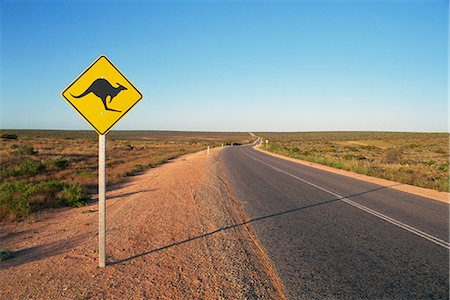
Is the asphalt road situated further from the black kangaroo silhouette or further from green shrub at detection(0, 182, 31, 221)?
green shrub at detection(0, 182, 31, 221)

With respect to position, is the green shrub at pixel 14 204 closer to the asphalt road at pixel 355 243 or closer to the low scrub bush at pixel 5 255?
the low scrub bush at pixel 5 255

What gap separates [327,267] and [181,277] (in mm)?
2137

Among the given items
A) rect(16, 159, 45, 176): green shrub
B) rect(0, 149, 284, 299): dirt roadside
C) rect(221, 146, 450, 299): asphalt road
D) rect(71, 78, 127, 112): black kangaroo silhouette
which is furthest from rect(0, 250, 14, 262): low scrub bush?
rect(16, 159, 45, 176): green shrub

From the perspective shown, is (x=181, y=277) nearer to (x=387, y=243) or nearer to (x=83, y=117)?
(x=83, y=117)

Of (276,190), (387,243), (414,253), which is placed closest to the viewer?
(414,253)

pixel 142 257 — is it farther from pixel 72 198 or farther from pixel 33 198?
pixel 33 198

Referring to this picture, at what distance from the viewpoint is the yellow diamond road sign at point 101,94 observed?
448cm

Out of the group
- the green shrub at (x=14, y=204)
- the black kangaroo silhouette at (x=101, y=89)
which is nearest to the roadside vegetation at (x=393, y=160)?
the black kangaroo silhouette at (x=101, y=89)

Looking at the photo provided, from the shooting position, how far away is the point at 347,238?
6145mm

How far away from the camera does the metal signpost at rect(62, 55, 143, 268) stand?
14.7ft

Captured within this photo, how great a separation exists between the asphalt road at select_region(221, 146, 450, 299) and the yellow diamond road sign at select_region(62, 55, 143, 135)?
3.27 metres

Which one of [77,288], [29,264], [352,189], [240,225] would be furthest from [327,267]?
[352,189]

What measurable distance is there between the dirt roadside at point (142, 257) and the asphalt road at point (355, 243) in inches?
17.8

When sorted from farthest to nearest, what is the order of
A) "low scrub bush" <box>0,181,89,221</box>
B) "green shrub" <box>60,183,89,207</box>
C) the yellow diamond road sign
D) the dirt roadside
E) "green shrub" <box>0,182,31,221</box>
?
"green shrub" <box>60,183,89,207</box> < "low scrub bush" <box>0,181,89,221</box> < "green shrub" <box>0,182,31,221</box> < the yellow diamond road sign < the dirt roadside
